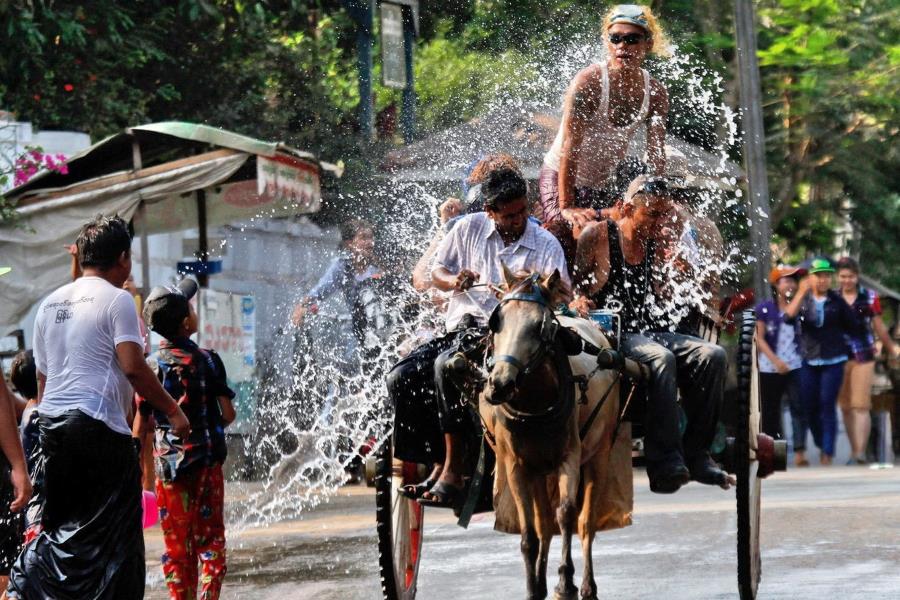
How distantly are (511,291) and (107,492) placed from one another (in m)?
1.87

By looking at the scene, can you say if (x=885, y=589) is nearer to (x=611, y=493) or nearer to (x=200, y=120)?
(x=611, y=493)

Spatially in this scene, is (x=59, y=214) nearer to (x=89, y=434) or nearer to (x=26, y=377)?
(x=26, y=377)

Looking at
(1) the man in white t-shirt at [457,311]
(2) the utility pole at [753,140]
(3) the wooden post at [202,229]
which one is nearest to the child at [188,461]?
(1) the man in white t-shirt at [457,311]

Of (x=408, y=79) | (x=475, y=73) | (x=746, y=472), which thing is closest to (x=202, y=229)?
(x=408, y=79)

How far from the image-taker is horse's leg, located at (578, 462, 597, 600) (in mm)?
7934

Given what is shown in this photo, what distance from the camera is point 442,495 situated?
26.7 feet

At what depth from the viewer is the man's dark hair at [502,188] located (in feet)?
26.5

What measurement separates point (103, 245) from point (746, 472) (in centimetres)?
318

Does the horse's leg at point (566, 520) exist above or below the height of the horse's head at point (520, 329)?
below

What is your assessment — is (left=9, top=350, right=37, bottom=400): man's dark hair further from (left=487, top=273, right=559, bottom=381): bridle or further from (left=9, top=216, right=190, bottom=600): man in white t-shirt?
(left=487, top=273, right=559, bottom=381): bridle

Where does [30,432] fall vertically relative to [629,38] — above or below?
below

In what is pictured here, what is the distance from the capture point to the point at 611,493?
327 inches

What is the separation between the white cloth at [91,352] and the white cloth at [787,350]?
12.0 metres

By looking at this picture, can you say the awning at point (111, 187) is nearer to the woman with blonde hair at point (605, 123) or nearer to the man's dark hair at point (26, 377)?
the man's dark hair at point (26, 377)
